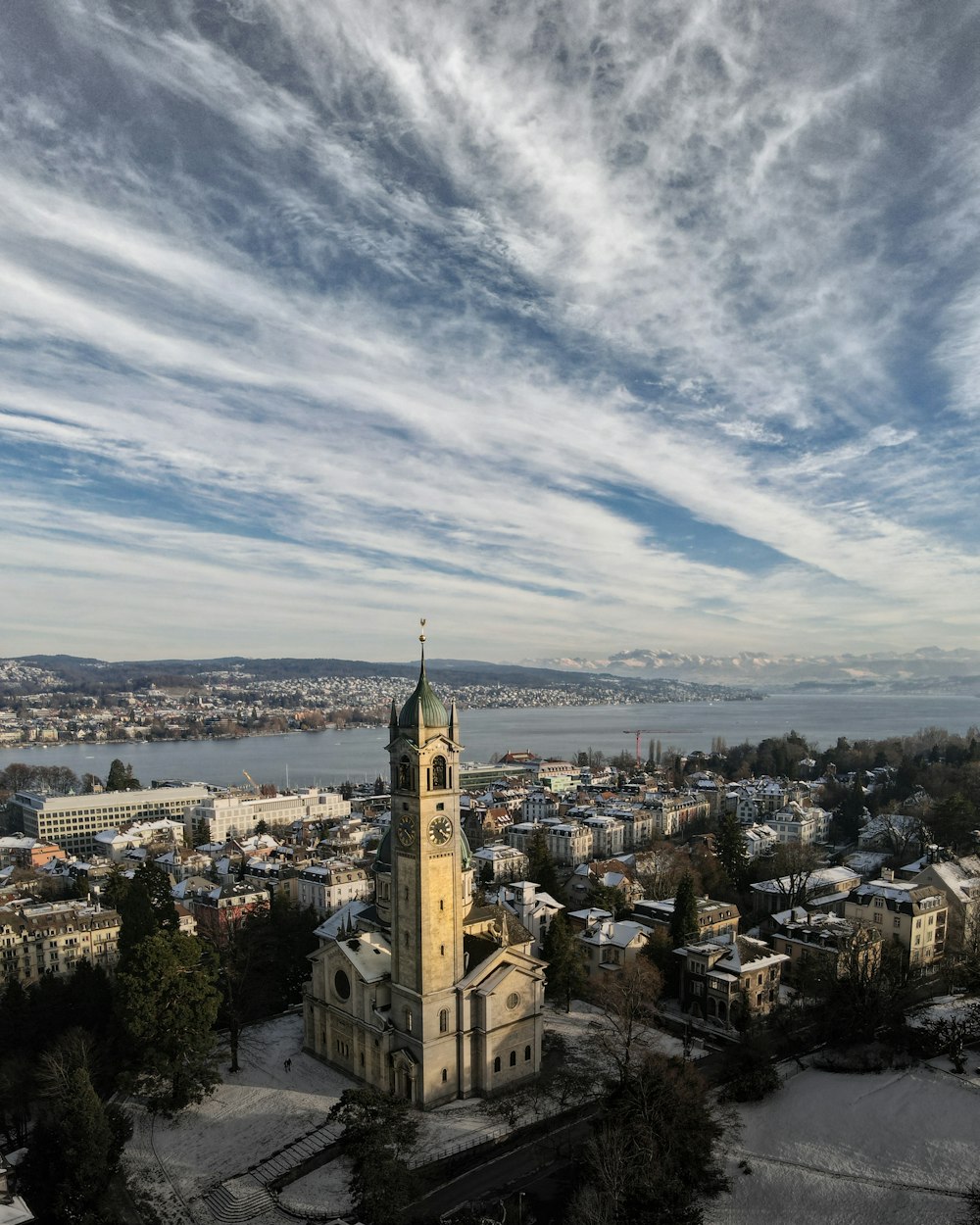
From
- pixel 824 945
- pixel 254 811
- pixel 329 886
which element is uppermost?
pixel 824 945

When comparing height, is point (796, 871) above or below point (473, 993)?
below

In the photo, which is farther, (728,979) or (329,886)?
(329,886)

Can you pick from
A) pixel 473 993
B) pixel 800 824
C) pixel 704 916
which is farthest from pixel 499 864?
pixel 473 993

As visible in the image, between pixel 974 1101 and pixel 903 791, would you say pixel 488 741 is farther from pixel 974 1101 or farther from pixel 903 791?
pixel 974 1101

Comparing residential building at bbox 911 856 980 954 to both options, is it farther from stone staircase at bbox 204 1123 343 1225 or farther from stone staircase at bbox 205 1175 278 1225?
stone staircase at bbox 205 1175 278 1225

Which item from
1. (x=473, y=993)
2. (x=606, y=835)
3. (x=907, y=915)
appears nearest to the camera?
(x=473, y=993)

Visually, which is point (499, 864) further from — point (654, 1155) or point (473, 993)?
point (654, 1155)

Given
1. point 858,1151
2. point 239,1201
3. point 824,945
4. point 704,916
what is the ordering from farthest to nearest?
point 704,916 → point 824,945 → point 858,1151 → point 239,1201
